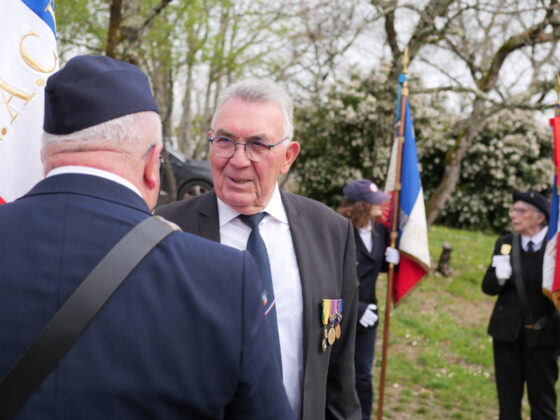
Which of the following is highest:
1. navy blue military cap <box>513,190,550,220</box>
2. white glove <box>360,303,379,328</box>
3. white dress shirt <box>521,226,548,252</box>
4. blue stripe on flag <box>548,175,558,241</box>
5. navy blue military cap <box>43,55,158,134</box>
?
navy blue military cap <box>43,55,158,134</box>

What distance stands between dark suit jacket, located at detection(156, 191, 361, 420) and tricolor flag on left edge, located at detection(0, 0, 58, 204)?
0.58 meters

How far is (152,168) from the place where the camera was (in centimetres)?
125

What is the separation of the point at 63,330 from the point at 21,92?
4.45 feet

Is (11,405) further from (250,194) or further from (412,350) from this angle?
(412,350)

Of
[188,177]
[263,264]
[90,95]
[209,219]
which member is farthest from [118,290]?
[188,177]

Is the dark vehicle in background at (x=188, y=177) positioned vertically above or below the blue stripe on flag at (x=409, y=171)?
below

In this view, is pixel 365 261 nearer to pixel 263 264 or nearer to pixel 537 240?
pixel 537 240

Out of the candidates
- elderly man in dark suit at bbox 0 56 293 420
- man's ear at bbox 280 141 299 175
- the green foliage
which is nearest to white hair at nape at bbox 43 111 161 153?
elderly man in dark suit at bbox 0 56 293 420

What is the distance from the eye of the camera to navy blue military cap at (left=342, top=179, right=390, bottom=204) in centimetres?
471

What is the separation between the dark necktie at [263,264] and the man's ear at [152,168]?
737mm

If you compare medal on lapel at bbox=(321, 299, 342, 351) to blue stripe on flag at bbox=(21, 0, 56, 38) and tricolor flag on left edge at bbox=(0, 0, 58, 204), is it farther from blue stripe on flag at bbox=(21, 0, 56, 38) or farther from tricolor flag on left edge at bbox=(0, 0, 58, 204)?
blue stripe on flag at bbox=(21, 0, 56, 38)

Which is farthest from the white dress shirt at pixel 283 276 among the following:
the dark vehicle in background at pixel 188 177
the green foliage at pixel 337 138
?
the green foliage at pixel 337 138

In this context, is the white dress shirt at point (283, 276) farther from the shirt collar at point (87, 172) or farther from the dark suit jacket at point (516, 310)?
the dark suit jacket at point (516, 310)

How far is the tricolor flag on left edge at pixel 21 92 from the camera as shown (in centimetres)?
195
